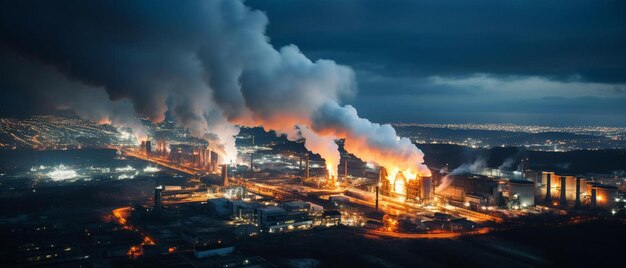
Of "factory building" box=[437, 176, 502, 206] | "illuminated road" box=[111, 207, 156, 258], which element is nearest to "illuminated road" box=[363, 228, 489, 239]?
"factory building" box=[437, 176, 502, 206]

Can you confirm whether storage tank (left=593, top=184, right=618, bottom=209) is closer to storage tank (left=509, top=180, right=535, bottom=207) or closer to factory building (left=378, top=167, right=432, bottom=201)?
storage tank (left=509, top=180, right=535, bottom=207)

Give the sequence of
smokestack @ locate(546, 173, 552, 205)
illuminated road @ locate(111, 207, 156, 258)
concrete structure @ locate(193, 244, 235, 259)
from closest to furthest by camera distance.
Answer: concrete structure @ locate(193, 244, 235, 259) < illuminated road @ locate(111, 207, 156, 258) < smokestack @ locate(546, 173, 552, 205)

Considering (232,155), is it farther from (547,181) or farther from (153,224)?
(547,181)

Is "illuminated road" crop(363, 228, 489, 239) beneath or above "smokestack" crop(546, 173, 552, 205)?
beneath

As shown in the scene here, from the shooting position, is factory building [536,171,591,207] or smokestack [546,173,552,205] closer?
factory building [536,171,591,207]

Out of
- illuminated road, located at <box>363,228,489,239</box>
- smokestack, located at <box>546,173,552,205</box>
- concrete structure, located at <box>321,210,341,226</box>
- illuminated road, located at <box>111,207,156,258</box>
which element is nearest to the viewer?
illuminated road, located at <box>111,207,156,258</box>

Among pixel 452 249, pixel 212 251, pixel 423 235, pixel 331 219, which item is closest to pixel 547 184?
pixel 423 235

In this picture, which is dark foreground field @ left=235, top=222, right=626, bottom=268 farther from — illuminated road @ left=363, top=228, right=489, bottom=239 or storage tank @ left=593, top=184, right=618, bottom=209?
storage tank @ left=593, top=184, right=618, bottom=209

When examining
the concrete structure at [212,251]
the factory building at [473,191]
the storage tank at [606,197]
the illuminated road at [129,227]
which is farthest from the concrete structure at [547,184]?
the illuminated road at [129,227]

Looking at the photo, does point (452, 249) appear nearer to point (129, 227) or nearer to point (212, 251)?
point (212, 251)

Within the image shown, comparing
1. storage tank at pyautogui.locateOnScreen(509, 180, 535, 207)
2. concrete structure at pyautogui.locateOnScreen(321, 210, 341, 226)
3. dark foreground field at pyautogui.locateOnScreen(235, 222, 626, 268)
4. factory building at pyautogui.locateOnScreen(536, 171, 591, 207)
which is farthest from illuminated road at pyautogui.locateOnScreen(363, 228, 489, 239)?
factory building at pyautogui.locateOnScreen(536, 171, 591, 207)

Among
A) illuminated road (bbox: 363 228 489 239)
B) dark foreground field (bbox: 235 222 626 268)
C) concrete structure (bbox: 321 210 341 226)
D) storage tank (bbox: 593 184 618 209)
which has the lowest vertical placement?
dark foreground field (bbox: 235 222 626 268)

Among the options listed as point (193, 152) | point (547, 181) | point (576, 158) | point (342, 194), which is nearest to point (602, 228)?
point (547, 181)
